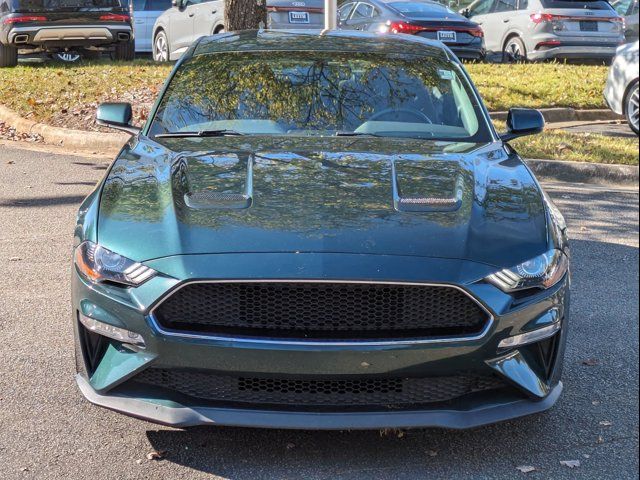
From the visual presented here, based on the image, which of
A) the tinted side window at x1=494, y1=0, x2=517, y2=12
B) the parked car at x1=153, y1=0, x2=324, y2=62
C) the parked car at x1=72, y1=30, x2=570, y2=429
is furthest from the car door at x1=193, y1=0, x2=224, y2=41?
the parked car at x1=72, y1=30, x2=570, y2=429

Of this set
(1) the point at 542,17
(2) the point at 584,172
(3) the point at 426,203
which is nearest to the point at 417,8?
(1) the point at 542,17

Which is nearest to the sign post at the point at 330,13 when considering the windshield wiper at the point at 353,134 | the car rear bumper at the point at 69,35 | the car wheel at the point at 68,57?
the car rear bumper at the point at 69,35

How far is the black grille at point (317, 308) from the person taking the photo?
11.8 feet

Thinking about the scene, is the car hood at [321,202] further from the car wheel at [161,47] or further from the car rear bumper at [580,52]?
the car wheel at [161,47]

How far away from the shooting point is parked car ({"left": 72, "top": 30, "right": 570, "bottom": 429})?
3.56 m

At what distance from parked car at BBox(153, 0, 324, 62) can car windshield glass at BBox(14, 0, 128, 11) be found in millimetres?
1330

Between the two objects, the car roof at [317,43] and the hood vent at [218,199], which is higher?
the car roof at [317,43]

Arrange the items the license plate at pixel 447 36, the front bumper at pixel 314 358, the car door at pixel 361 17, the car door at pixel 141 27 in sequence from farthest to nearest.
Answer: the car door at pixel 141 27, the car door at pixel 361 17, the license plate at pixel 447 36, the front bumper at pixel 314 358

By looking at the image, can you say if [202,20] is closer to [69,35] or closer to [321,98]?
[69,35]

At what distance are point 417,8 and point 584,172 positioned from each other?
7.32m

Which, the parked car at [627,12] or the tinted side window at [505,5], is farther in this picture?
the tinted side window at [505,5]

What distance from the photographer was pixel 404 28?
1539 centimetres

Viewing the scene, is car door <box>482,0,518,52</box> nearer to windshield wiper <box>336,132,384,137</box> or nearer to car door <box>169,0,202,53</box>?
car door <box>169,0,202,53</box>

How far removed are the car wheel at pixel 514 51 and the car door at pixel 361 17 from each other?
9.31 feet
